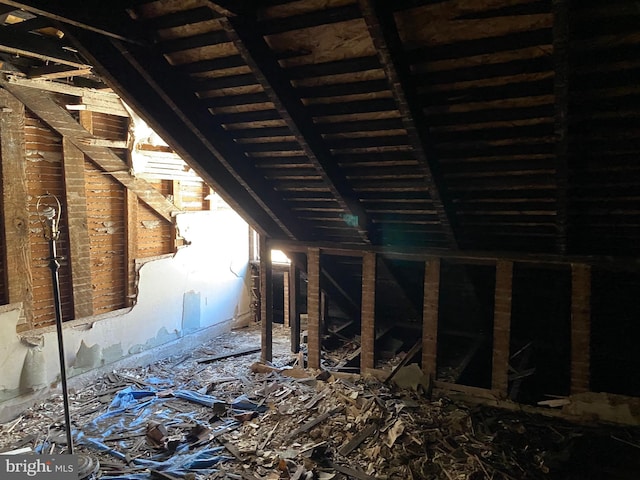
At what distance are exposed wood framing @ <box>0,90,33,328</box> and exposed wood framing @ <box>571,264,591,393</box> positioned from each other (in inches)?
232

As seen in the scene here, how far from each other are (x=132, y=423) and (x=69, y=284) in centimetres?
205

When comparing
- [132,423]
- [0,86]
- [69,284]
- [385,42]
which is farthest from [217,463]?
[0,86]

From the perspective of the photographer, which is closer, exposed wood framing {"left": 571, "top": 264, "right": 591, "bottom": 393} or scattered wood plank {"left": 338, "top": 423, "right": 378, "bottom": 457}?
scattered wood plank {"left": 338, "top": 423, "right": 378, "bottom": 457}

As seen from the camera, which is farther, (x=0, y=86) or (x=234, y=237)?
(x=234, y=237)

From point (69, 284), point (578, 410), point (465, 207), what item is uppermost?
point (465, 207)

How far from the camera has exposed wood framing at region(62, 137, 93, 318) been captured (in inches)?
218

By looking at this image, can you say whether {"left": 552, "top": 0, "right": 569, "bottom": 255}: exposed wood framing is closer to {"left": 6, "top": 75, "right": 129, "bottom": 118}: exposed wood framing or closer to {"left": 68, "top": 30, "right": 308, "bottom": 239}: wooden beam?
{"left": 68, "top": 30, "right": 308, "bottom": 239}: wooden beam

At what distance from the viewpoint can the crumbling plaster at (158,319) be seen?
5031 millimetres

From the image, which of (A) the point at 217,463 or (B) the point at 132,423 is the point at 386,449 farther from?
(B) the point at 132,423

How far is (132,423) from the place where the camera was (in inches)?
189

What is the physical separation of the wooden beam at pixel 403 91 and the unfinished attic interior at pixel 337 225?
3 centimetres

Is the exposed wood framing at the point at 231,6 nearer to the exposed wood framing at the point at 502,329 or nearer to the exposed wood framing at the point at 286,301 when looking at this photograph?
the exposed wood framing at the point at 502,329

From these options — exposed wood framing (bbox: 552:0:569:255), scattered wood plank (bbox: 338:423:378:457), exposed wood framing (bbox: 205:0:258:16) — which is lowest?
scattered wood plank (bbox: 338:423:378:457)

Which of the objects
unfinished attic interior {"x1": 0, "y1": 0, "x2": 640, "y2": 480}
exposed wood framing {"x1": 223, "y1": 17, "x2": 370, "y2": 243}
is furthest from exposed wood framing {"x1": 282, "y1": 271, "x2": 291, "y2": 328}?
exposed wood framing {"x1": 223, "y1": 17, "x2": 370, "y2": 243}
